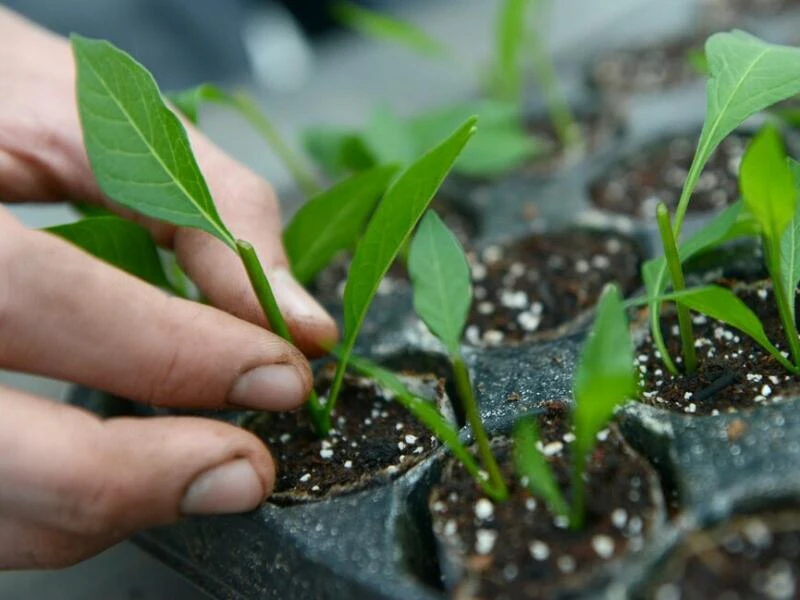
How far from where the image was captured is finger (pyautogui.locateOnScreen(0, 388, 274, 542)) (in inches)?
15.1

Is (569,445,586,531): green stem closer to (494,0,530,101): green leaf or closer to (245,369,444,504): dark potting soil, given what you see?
(245,369,444,504): dark potting soil

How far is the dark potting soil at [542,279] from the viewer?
617mm

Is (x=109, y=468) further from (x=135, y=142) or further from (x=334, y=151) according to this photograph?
(x=334, y=151)

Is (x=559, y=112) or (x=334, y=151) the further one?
(x=559, y=112)

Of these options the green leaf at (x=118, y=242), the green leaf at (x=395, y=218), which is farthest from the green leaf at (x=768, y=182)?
the green leaf at (x=118, y=242)

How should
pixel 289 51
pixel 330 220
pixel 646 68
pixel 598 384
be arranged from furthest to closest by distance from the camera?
pixel 289 51, pixel 646 68, pixel 330 220, pixel 598 384

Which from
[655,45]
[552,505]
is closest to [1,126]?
[552,505]

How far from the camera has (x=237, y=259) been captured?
0.50m

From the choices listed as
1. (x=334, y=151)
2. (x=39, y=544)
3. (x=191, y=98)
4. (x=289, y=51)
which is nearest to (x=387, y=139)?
(x=334, y=151)

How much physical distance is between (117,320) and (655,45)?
2.55ft

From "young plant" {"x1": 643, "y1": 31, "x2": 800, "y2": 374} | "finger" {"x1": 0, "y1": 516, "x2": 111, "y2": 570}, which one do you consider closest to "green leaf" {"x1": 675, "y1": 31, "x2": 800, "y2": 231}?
"young plant" {"x1": 643, "y1": 31, "x2": 800, "y2": 374}

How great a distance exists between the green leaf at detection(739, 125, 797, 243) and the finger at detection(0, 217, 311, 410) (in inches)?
9.0

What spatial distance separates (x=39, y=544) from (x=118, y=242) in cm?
17

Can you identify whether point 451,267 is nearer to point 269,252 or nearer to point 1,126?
point 269,252
